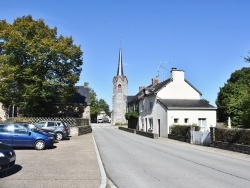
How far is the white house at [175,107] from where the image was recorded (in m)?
38.7

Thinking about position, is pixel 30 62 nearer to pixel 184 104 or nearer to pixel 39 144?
pixel 184 104

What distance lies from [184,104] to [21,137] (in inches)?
982

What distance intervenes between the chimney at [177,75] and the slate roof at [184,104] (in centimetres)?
304

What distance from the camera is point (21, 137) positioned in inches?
757

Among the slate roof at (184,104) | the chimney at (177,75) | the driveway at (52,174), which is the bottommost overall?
the driveway at (52,174)

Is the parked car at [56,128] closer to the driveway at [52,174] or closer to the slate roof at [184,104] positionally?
the slate roof at [184,104]

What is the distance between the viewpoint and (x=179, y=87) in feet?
142

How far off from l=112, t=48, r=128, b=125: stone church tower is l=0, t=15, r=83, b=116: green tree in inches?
1860

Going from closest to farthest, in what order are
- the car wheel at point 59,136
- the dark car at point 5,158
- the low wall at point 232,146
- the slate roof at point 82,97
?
the dark car at point 5,158 → the low wall at point 232,146 → the car wheel at point 59,136 → the slate roof at point 82,97

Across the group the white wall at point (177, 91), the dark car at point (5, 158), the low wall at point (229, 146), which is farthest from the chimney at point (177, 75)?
the dark car at point (5, 158)

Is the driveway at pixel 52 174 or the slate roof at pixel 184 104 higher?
the slate roof at pixel 184 104

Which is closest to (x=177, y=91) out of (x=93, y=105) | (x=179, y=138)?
(x=179, y=138)

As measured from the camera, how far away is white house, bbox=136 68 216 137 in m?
38.7

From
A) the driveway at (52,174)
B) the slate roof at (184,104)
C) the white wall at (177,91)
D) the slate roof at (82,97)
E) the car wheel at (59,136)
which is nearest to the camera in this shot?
the driveway at (52,174)
